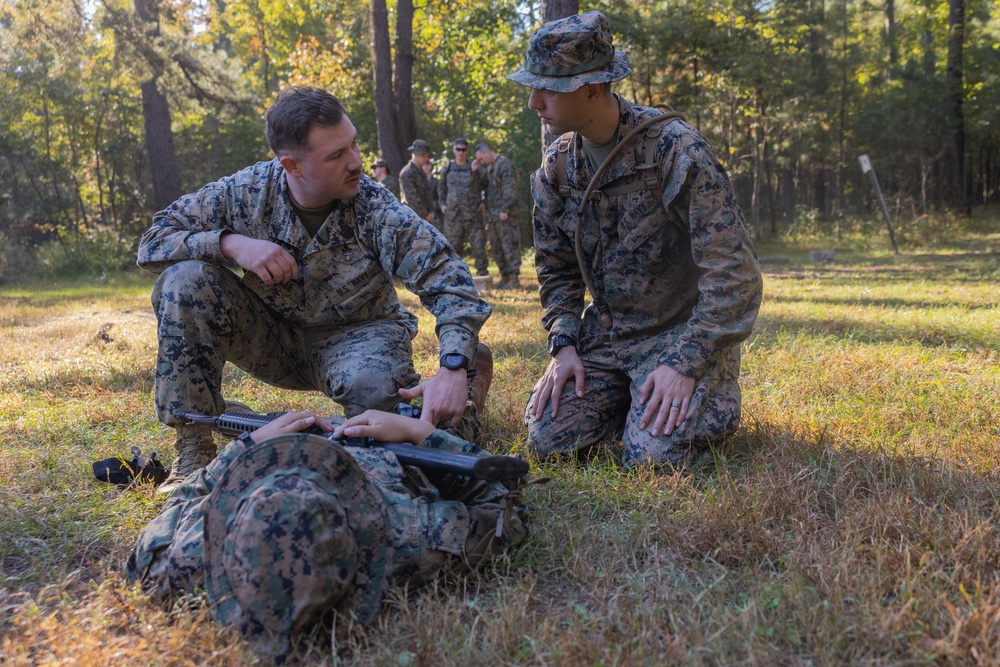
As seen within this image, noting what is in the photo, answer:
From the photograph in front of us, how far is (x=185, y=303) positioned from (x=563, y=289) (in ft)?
5.32

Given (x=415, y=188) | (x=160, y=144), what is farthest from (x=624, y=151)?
(x=160, y=144)

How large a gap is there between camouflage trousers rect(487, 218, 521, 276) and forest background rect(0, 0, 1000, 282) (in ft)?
12.5

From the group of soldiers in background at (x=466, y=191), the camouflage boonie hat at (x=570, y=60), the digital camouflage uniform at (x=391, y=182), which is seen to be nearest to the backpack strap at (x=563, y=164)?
the camouflage boonie hat at (x=570, y=60)

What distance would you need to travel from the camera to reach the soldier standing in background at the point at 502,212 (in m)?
11.2

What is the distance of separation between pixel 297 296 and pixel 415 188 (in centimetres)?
911

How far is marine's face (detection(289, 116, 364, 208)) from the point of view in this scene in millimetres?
2920

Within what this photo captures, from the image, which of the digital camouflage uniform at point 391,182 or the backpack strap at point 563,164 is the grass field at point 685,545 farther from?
the digital camouflage uniform at point 391,182

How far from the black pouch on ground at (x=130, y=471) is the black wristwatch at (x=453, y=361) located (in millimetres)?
1283

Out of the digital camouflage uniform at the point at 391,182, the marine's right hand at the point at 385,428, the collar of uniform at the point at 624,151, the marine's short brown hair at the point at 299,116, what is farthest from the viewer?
the digital camouflage uniform at the point at 391,182

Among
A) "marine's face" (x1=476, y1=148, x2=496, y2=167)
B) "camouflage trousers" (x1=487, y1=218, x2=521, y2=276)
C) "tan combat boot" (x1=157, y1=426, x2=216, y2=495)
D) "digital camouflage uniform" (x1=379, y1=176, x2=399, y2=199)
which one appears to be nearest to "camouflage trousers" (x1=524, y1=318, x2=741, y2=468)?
"tan combat boot" (x1=157, y1=426, x2=216, y2=495)

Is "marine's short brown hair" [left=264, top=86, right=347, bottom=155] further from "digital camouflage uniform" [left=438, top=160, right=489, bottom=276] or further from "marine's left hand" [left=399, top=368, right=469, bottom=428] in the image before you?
"digital camouflage uniform" [left=438, top=160, right=489, bottom=276]

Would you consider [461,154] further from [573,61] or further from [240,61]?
[240,61]

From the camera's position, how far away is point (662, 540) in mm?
2402

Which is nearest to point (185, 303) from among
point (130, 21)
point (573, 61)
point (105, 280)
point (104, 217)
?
point (573, 61)
